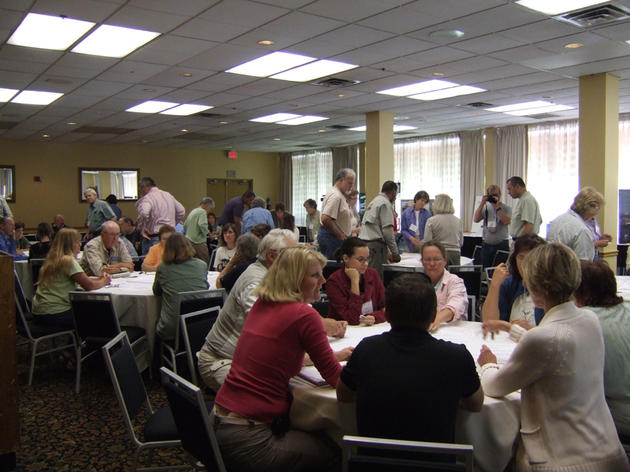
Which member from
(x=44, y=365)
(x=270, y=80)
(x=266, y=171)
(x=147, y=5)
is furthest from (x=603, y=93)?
(x=266, y=171)

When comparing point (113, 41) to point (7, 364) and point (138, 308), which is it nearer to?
point (138, 308)

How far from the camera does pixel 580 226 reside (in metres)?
4.78

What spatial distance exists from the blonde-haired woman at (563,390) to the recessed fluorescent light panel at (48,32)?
4.71 meters

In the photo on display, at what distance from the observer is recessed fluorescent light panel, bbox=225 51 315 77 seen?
618 cm

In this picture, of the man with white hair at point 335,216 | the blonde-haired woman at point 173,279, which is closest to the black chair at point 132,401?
the blonde-haired woman at point 173,279

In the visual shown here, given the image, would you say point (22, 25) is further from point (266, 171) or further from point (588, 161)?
point (266, 171)

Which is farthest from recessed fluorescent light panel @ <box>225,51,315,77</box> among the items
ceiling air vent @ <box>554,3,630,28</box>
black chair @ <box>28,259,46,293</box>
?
black chair @ <box>28,259,46,293</box>

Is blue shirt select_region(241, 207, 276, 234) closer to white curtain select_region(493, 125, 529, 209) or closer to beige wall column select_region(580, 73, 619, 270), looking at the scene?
beige wall column select_region(580, 73, 619, 270)

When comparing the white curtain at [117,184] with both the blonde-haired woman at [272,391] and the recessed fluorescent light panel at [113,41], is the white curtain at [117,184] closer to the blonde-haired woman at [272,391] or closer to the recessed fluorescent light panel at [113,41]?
the recessed fluorescent light panel at [113,41]

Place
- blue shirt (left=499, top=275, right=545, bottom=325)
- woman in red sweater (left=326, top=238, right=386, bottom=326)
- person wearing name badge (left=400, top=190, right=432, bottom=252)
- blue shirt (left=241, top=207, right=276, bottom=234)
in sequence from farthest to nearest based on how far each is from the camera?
1. person wearing name badge (left=400, top=190, right=432, bottom=252)
2. blue shirt (left=241, top=207, right=276, bottom=234)
3. woman in red sweater (left=326, top=238, right=386, bottom=326)
4. blue shirt (left=499, top=275, right=545, bottom=325)

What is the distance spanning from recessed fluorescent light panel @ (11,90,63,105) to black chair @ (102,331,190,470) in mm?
6794

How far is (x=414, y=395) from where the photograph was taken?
1.78 meters

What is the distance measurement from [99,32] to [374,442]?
4.98 meters

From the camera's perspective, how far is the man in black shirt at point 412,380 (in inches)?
70.5
